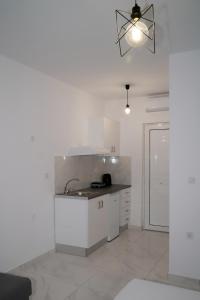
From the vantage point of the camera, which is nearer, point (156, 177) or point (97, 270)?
point (97, 270)

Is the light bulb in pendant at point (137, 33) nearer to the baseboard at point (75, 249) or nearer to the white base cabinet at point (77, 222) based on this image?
the white base cabinet at point (77, 222)

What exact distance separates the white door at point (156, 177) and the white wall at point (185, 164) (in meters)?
2.23

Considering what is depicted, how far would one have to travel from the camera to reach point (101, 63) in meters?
3.78

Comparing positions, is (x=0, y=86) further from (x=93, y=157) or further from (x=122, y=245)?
(x=122, y=245)

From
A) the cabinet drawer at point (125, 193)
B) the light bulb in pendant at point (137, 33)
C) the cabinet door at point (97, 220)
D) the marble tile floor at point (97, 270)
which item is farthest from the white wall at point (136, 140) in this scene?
the light bulb in pendant at point (137, 33)

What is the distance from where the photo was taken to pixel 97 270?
3738mm

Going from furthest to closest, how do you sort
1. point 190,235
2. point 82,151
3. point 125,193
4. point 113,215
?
point 125,193 → point 113,215 → point 82,151 → point 190,235

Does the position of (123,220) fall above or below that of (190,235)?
below

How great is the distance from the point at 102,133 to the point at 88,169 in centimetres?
85

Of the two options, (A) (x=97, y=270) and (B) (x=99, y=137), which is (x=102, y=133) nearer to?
(B) (x=99, y=137)

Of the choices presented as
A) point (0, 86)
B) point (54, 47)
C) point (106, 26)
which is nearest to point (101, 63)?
point (54, 47)

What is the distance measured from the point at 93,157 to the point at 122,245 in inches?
74.4

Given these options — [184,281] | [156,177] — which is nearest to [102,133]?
[156,177]

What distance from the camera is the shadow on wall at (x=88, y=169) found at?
4.68m
